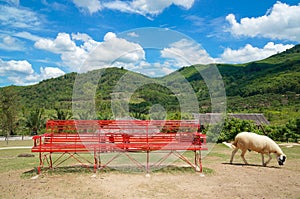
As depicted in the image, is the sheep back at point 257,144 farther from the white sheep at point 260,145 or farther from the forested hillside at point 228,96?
the forested hillside at point 228,96

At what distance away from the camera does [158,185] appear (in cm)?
904

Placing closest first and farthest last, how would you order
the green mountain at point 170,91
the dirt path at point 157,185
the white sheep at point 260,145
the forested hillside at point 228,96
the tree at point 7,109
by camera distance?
the dirt path at point 157,185 < the white sheep at point 260,145 < the green mountain at point 170,91 < the forested hillside at point 228,96 < the tree at point 7,109

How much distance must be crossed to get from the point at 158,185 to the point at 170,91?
12101 millimetres

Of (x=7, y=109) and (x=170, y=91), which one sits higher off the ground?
(x=170, y=91)

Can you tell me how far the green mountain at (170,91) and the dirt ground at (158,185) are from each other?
6.35m

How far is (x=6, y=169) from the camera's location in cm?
1186

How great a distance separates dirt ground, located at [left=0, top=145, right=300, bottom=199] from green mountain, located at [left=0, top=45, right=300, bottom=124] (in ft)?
20.8

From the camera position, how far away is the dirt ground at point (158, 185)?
7969 millimetres

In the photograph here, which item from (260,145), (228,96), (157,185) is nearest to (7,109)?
(157,185)

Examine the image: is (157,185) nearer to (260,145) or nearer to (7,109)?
(260,145)

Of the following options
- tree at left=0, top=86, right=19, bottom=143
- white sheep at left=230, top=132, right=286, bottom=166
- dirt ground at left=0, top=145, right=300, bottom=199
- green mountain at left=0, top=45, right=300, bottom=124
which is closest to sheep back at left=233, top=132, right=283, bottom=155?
white sheep at left=230, top=132, right=286, bottom=166

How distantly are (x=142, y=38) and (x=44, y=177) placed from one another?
7689 millimetres

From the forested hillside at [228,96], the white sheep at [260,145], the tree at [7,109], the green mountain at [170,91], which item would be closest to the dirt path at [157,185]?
the white sheep at [260,145]

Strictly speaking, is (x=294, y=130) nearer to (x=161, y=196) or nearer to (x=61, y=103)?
(x=161, y=196)
